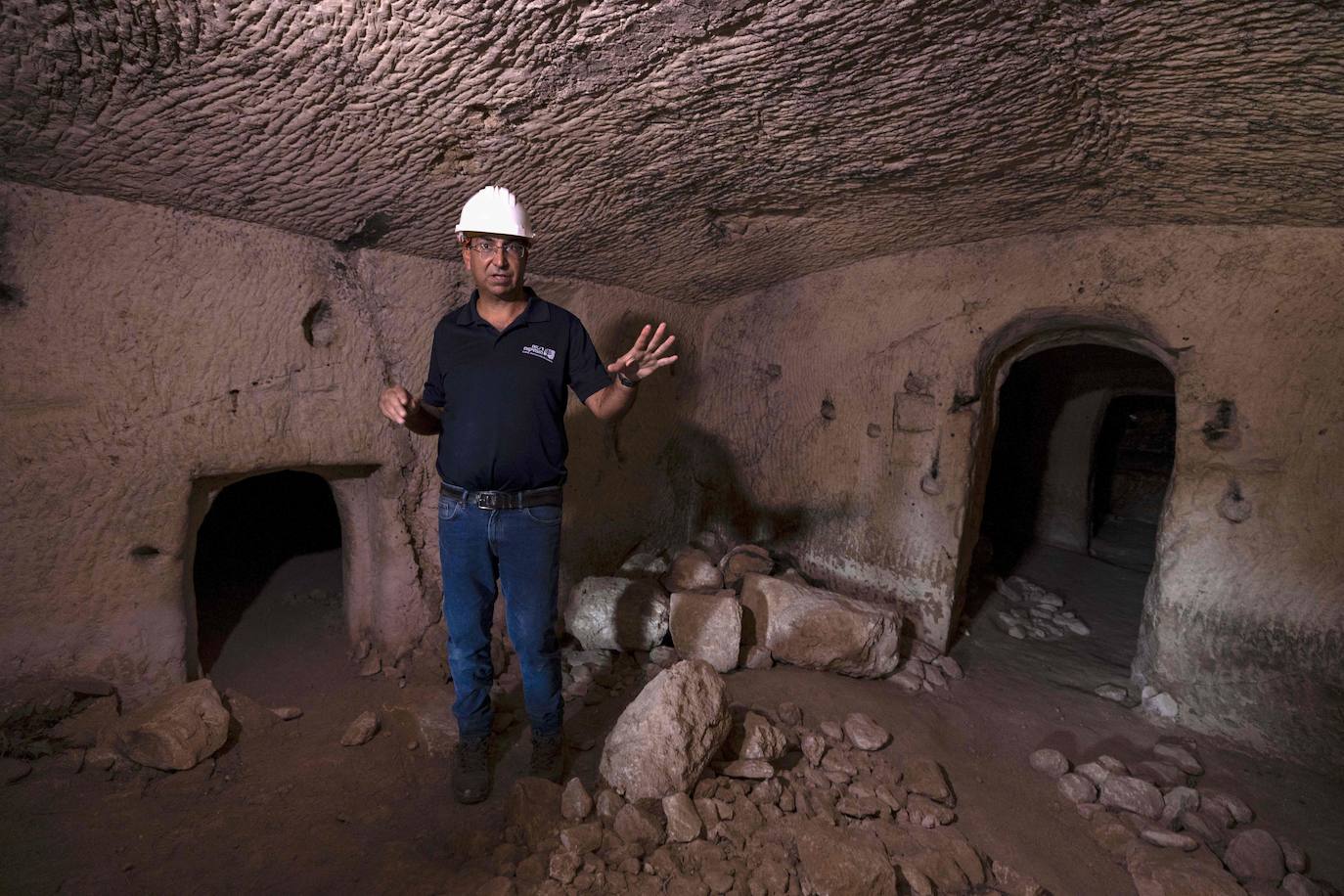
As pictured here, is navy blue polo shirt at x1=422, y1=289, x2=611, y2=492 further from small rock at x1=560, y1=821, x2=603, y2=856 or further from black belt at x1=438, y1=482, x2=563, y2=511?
small rock at x1=560, y1=821, x2=603, y2=856

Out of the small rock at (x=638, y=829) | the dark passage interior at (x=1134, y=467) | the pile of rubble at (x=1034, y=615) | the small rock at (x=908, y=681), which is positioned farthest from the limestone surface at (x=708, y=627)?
the dark passage interior at (x=1134, y=467)

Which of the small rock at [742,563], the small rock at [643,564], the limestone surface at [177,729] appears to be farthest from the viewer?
the small rock at [643,564]

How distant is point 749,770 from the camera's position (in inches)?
87.5

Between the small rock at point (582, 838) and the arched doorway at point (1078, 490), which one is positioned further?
the arched doorway at point (1078, 490)

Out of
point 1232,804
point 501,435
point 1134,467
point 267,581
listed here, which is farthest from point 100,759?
point 1134,467

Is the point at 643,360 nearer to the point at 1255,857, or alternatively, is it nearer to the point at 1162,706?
the point at 1255,857

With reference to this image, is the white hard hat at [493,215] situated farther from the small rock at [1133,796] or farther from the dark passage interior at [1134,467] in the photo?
the dark passage interior at [1134,467]

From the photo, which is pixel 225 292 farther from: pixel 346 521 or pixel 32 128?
pixel 346 521

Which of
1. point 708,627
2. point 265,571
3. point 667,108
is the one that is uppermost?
point 667,108

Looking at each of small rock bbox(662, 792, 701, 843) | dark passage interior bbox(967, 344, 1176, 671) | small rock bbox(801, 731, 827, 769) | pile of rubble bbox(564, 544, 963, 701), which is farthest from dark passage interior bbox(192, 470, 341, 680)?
dark passage interior bbox(967, 344, 1176, 671)

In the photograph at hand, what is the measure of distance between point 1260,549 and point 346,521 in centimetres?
406

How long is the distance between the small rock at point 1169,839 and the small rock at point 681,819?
1.62 meters

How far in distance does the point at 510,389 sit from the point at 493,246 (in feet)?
1.52

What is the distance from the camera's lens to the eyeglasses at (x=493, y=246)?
2047mm
